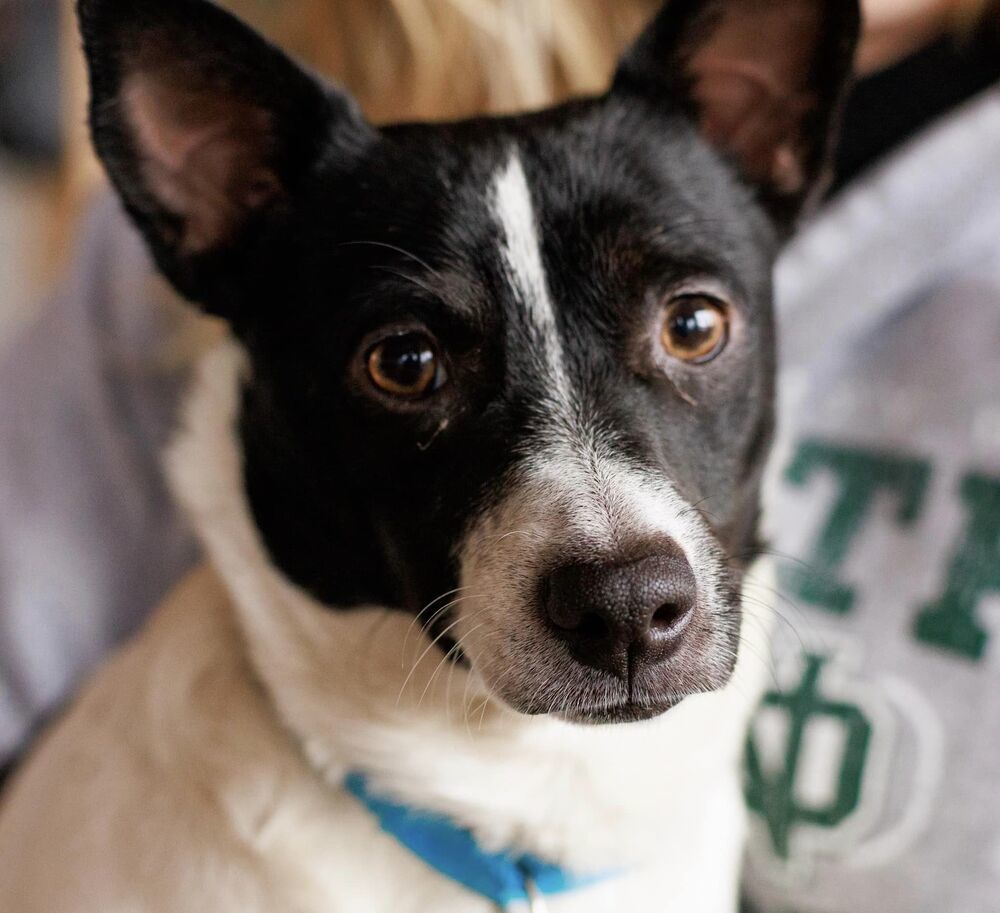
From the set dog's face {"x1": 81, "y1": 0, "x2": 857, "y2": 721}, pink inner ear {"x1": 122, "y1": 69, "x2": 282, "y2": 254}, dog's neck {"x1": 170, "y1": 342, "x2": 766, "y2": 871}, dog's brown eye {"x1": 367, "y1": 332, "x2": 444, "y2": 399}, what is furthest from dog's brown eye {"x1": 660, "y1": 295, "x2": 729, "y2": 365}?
pink inner ear {"x1": 122, "y1": 69, "x2": 282, "y2": 254}

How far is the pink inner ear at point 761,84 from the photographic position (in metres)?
1.32

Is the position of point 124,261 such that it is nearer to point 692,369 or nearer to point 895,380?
point 692,369

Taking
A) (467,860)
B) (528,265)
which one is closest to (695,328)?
(528,265)

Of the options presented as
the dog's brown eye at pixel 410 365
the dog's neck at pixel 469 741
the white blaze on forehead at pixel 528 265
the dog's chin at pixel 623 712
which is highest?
the white blaze on forehead at pixel 528 265

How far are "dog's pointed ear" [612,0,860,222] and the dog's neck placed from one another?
0.65 meters

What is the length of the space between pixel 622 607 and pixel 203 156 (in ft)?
2.67

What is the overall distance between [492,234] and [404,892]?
79cm

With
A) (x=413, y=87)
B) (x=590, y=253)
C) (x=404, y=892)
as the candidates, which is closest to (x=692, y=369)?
(x=590, y=253)

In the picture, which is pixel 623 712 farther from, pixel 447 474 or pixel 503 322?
pixel 503 322

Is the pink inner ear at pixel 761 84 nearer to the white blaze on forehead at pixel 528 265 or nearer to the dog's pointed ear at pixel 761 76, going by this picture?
the dog's pointed ear at pixel 761 76

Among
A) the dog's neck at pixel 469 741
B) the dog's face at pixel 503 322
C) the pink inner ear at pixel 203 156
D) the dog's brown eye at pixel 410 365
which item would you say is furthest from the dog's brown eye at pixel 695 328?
the pink inner ear at pixel 203 156

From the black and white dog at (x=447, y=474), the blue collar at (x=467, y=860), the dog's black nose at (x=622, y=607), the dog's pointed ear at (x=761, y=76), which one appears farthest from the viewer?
the dog's pointed ear at (x=761, y=76)

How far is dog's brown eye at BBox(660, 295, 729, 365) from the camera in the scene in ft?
3.89

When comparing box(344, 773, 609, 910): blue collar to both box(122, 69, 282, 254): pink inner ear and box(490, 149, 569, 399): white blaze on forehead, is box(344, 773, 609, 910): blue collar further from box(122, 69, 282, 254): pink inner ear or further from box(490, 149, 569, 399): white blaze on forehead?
box(122, 69, 282, 254): pink inner ear
